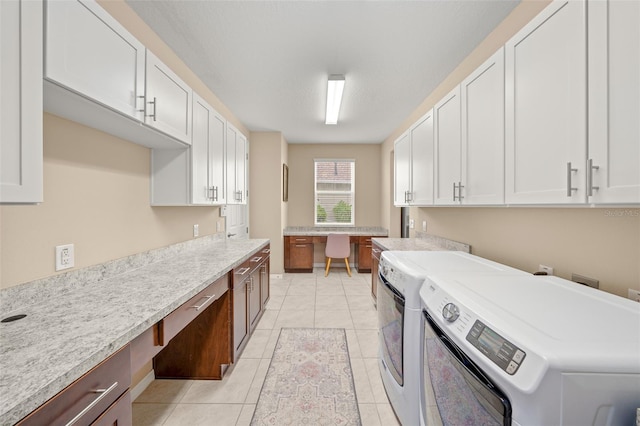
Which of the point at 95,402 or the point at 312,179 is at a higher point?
the point at 312,179

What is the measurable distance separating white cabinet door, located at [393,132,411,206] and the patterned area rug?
1.67 meters

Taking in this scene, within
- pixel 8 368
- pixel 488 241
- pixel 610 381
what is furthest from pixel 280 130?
pixel 610 381

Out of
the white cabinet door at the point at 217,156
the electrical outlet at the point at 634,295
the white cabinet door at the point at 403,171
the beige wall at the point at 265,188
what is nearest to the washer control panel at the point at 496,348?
the electrical outlet at the point at 634,295

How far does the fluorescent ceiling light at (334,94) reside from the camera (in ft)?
8.86

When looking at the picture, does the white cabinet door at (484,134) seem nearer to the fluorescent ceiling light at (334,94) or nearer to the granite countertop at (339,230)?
the fluorescent ceiling light at (334,94)

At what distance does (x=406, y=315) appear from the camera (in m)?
1.44

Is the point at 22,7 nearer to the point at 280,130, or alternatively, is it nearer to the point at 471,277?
the point at 471,277

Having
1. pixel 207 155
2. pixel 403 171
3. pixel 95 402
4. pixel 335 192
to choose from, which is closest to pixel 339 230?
pixel 335 192

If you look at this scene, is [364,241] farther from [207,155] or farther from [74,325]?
[74,325]

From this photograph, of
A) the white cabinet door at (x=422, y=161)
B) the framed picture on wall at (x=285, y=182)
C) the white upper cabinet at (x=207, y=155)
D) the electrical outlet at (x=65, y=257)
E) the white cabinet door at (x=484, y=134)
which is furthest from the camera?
the framed picture on wall at (x=285, y=182)

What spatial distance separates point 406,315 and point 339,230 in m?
4.30

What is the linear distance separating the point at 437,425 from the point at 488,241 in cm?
149

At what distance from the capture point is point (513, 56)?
53.4 inches

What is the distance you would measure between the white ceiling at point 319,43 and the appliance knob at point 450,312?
1.92m
